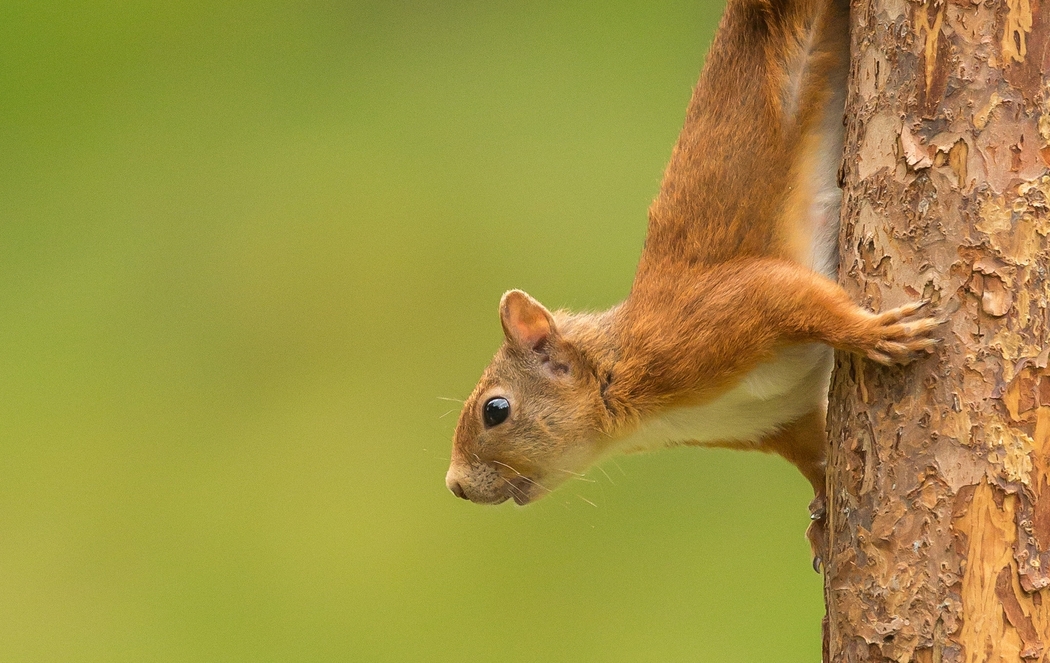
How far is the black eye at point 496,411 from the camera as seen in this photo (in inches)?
109

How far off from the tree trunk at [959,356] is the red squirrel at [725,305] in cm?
26

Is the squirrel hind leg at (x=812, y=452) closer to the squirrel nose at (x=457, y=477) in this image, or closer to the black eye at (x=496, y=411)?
the black eye at (x=496, y=411)

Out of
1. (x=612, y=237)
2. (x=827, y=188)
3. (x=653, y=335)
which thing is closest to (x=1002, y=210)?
(x=827, y=188)

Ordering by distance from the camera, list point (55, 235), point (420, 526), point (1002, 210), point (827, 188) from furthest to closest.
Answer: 1. point (55, 235)
2. point (420, 526)
3. point (827, 188)
4. point (1002, 210)

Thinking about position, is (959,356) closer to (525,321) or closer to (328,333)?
(525,321)

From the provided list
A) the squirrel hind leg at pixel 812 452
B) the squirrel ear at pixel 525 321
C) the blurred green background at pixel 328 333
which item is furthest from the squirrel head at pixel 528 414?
the blurred green background at pixel 328 333

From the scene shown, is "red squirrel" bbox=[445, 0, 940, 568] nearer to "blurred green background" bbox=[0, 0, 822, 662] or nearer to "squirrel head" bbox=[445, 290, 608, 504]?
"squirrel head" bbox=[445, 290, 608, 504]

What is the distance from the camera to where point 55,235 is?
5.46m

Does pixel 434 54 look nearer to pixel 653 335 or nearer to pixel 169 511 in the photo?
pixel 169 511

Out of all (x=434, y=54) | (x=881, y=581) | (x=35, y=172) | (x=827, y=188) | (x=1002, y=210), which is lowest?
(x=881, y=581)

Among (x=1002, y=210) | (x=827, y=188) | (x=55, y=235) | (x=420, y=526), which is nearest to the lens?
(x=1002, y=210)

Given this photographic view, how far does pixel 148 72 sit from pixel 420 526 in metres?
2.48

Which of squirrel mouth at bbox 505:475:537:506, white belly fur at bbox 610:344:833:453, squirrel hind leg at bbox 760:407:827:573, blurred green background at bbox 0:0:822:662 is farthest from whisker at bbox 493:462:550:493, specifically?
blurred green background at bbox 0:0:822:662

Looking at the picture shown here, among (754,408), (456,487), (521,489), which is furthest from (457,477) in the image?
(754,408)
